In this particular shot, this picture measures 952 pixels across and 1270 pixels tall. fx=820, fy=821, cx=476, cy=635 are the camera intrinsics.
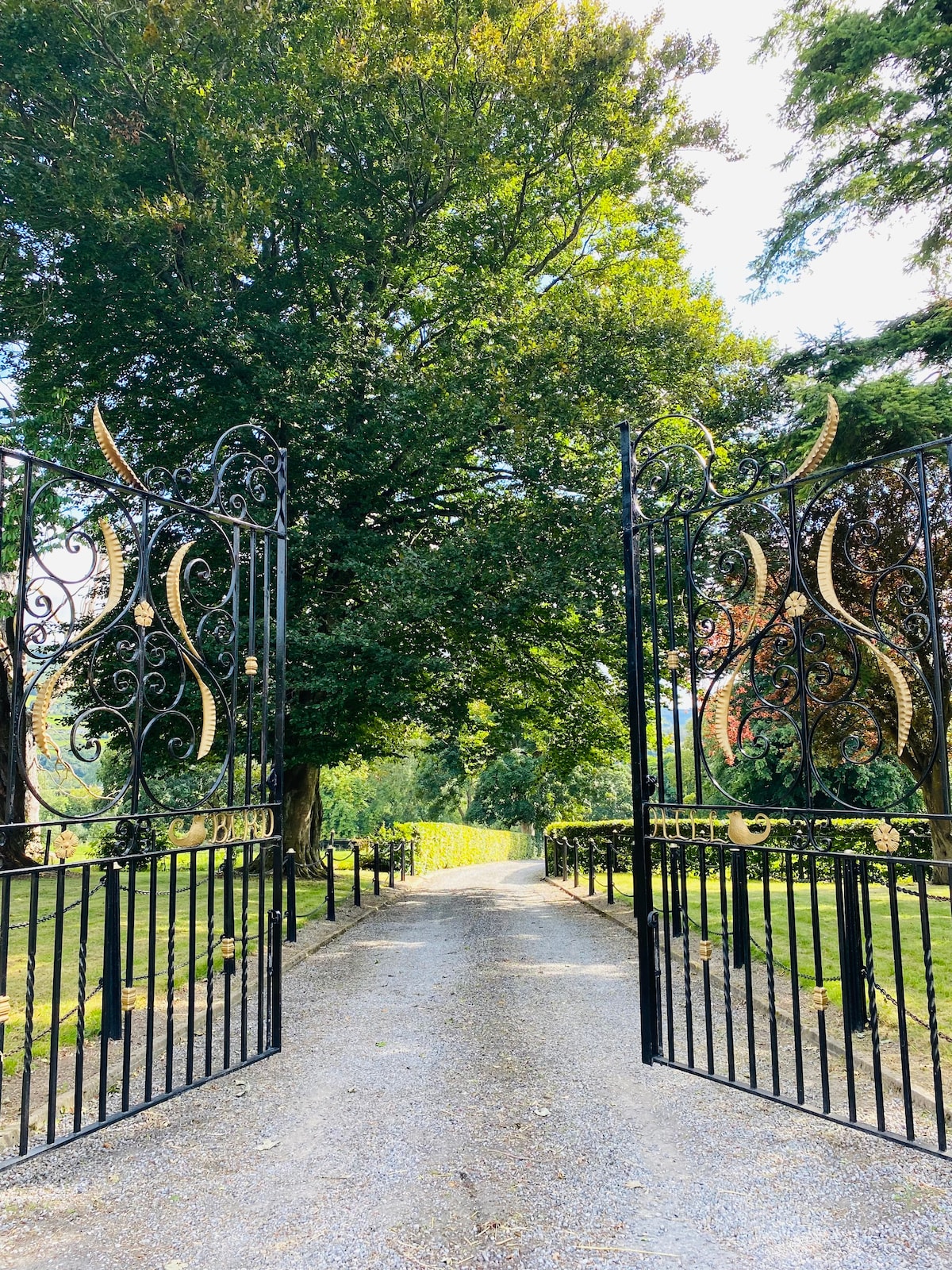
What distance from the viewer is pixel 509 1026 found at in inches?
244

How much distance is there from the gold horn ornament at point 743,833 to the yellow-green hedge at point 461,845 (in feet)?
58.6

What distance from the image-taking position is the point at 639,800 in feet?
16.9

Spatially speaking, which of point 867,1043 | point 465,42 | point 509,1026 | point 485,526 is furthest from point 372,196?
point 867,1043

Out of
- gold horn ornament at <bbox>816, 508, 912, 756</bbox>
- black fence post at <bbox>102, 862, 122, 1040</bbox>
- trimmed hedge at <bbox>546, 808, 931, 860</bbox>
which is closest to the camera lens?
gold horn ornament at <bbox>816, 508, 912, 756</bbox>

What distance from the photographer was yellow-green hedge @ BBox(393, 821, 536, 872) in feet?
75.1

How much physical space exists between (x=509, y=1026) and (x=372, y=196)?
12.3m

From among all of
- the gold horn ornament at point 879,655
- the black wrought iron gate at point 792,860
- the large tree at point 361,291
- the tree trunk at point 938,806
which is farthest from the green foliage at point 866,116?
the gold horn ornament at point 879,655

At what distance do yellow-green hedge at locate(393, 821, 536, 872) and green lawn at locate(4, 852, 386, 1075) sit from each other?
6.34 meters

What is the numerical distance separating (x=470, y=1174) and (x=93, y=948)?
690cm

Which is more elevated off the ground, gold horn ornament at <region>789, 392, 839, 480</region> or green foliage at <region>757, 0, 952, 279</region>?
green foliage at <region>757, 0, 952, 279</region>

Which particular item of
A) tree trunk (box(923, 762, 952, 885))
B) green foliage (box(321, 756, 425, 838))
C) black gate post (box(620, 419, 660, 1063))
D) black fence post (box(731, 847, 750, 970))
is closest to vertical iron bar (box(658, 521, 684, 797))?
black gate post (box(620, 419, 660, 1063))

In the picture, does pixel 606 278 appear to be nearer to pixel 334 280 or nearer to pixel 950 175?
pixel 334 280

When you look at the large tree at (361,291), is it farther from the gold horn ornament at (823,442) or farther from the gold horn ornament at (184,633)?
the gold horn ornament at (823,442)

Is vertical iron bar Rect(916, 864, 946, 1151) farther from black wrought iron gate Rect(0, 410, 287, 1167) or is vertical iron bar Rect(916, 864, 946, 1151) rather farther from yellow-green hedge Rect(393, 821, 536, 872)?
yellow-green hedge Rect(393, 821, 536, 872)
